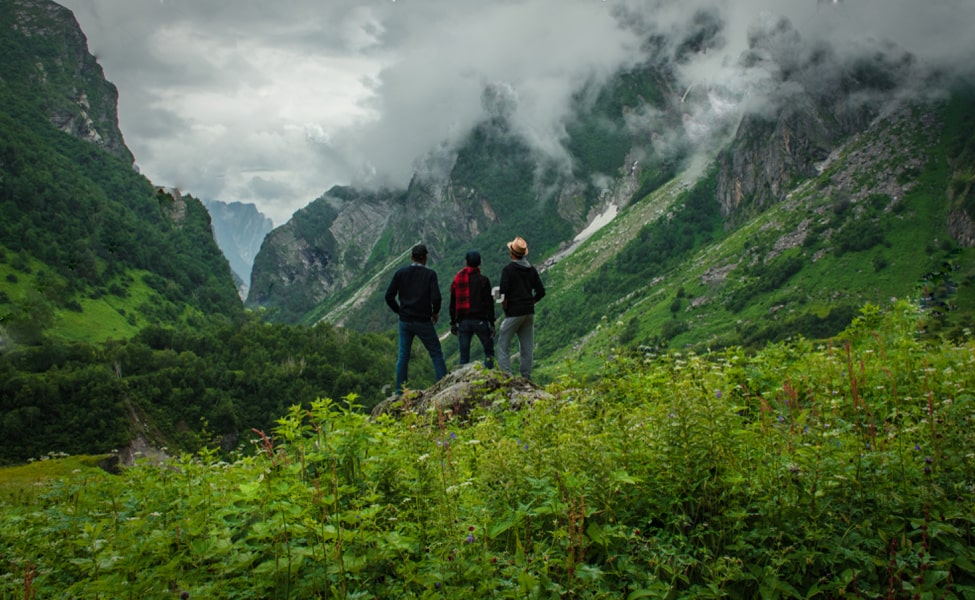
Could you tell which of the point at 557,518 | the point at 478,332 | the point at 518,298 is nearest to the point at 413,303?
the point at 478,332

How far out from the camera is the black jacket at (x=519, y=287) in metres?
14.4

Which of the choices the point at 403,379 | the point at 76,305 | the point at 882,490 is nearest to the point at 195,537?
the point at 882,490

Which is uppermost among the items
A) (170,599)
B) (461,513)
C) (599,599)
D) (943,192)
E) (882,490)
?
(170,599)

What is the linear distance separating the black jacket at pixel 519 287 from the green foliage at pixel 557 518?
7907mm

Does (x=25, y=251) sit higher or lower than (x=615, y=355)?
higher

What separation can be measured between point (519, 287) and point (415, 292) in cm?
260

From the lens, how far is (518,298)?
Result: 47.5 feet

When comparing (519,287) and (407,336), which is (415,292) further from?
(519,287)

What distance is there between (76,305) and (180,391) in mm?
78433

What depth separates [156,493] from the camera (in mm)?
6316

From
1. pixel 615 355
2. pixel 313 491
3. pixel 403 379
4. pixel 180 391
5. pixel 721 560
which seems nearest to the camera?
pixel 721 560

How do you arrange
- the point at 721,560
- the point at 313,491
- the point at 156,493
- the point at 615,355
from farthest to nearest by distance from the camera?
the point at 615,355 < the point at 156,493 < the point at 313,491 < the point at 721,560

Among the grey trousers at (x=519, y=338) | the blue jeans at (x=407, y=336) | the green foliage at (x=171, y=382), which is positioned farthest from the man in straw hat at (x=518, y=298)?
the green foliage at (x=171, y=382)

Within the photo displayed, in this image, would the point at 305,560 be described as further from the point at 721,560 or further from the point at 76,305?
the point at 76,305
